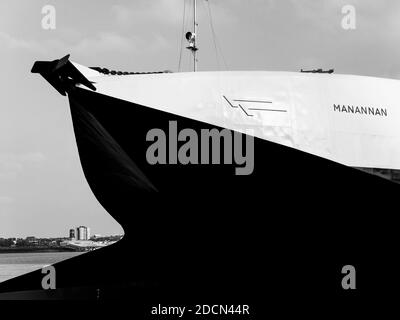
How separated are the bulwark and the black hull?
4.57 ft

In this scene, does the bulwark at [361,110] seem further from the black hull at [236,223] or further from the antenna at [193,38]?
the antenna at [193,38]

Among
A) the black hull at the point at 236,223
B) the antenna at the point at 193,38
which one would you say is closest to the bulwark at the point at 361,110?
the black hull at the point at 236,223

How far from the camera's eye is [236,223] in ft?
38.4

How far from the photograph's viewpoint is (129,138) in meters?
12.1

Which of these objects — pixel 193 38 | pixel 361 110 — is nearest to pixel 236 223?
pixel 361 110

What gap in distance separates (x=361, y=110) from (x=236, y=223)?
3.97m

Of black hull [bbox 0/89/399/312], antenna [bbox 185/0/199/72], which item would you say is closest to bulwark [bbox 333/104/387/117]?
black hull [bbox 0/89/399/312]

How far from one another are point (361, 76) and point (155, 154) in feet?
17.5

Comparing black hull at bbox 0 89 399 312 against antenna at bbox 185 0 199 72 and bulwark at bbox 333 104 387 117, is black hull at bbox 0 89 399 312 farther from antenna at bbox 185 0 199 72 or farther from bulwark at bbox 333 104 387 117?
antenna at bbox 185 0 199 72

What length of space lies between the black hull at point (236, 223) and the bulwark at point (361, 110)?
1.39 meters

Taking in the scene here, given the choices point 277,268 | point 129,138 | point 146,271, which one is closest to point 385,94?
point 277,268

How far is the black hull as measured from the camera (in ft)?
38.1

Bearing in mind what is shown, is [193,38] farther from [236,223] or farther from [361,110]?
[236,223]

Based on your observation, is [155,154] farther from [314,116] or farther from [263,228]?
[314,116]
